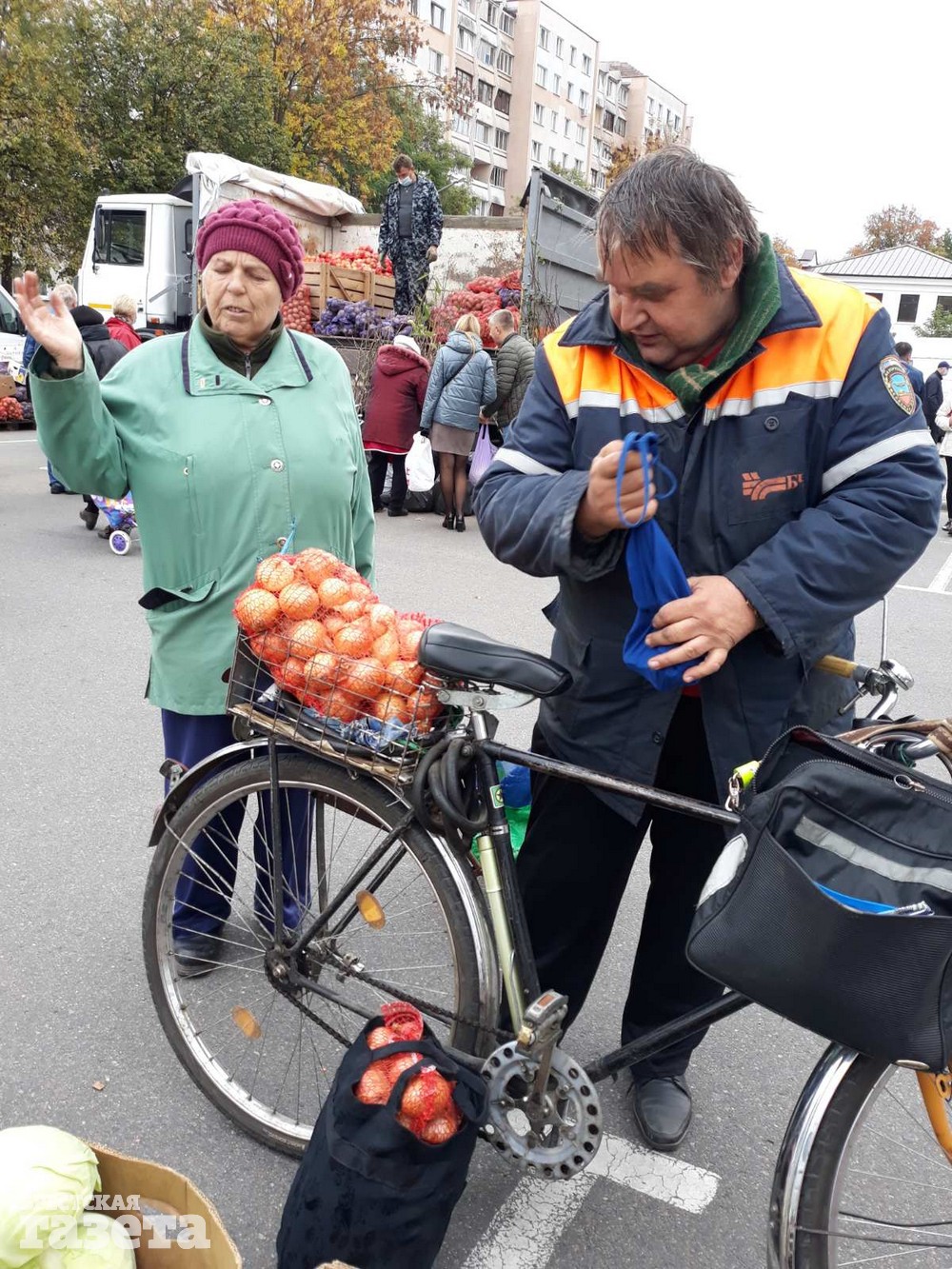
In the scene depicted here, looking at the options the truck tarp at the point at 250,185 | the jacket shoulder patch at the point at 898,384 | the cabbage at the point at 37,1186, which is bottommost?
the cabbage at the point at 37,1186

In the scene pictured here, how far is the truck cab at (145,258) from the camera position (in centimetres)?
1605

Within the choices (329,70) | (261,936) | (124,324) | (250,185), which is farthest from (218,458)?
(329,70)

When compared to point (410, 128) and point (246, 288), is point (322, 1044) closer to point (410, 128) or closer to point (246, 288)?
point (246, 288)

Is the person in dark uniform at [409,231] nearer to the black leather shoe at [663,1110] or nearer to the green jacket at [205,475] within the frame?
the green jacket at [205,475]

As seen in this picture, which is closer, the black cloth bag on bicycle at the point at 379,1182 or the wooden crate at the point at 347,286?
the black cloth bag on bicycle at the point at 379,1182

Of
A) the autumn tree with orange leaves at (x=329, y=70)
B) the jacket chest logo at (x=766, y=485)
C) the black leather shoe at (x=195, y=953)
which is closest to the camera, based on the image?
the jacket chest logo at (x=766, y=485)

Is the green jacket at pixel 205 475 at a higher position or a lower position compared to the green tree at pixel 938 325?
lower

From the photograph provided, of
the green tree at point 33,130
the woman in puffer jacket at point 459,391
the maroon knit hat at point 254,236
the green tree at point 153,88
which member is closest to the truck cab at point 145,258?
the green tree at point 33,130

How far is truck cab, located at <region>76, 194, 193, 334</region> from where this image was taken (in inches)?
632

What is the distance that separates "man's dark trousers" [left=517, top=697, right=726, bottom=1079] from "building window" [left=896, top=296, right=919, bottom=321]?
221ft

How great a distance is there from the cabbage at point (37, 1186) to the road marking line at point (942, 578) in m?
8.63

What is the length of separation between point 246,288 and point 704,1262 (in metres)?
2.39

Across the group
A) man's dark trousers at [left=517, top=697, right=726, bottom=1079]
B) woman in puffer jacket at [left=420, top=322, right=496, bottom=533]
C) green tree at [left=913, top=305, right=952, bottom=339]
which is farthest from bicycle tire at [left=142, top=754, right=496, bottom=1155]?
green tree at [left=913, top=305, right=952, bottom=339]

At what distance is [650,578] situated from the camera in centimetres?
181
